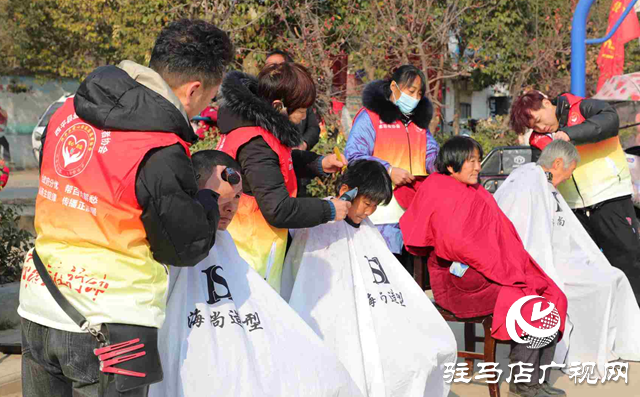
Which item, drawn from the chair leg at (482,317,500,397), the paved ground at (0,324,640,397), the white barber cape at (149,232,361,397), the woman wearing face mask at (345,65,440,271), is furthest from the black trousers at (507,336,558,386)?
the white barber cape at (149,232,361,397)

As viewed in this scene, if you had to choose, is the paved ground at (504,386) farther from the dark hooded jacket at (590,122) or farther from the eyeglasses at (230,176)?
the eyeglasses at (230,176)

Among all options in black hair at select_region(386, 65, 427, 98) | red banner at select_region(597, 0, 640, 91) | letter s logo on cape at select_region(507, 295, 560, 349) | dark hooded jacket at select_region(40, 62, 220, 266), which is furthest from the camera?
red banner at select_region(597, 0, 640, 91)

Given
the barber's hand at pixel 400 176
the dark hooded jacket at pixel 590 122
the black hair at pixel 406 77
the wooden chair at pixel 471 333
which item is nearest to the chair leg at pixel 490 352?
the wooden chair at pixel 471 333

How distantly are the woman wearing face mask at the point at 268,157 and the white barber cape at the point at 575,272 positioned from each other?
75.4 inches

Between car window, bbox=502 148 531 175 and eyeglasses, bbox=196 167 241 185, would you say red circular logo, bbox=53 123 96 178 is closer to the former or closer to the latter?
eyeglasses, bbox=196 167 241 185

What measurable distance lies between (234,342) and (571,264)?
9.65 feet

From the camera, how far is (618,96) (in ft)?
30.9

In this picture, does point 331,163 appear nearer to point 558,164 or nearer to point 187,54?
point 187,54

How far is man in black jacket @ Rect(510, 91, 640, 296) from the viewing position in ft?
17.0

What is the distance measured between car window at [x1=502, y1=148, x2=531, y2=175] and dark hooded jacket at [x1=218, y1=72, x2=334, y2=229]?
725 cm

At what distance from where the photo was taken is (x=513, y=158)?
10.0 metres

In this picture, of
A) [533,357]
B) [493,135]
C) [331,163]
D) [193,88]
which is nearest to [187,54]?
[193,88]

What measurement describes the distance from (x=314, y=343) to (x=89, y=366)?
0.88 metres

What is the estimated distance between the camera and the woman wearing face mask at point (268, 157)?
307cm
